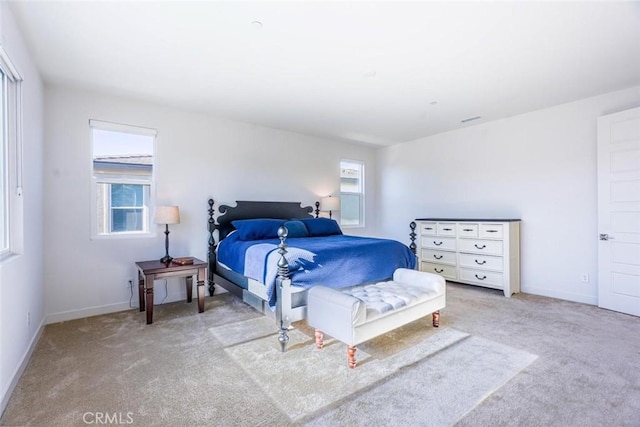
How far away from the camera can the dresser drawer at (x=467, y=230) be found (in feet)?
14.9

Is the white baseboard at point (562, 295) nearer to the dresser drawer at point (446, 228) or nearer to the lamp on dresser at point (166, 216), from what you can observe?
the dresser drawer at point (446, 228)

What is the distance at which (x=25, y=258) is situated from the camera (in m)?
2.47

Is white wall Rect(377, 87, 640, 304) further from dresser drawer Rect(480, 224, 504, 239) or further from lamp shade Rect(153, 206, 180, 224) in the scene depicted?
lamp shade Rect(153, 206, 180, 224)

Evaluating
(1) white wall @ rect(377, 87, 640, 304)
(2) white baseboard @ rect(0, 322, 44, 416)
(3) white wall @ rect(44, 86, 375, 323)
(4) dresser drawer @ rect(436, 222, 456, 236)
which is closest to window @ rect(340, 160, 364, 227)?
(3) white wall @ rect(44, 86, 375, 323)

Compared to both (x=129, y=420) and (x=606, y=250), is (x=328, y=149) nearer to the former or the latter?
(x=606, y=250)

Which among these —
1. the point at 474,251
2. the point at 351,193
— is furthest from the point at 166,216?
the point at 474,251

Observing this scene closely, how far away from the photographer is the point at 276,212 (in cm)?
504

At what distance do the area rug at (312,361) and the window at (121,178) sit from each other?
189cm

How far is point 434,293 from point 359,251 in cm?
84

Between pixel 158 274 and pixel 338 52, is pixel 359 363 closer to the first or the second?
pixel 158 274

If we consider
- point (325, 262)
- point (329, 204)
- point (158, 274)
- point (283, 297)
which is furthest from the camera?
point (329, 204)

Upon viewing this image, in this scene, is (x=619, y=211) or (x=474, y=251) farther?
(x=474, y=251)

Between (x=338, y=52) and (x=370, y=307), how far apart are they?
224cm

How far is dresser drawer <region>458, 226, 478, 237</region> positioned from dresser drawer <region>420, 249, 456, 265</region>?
14.3 inches
